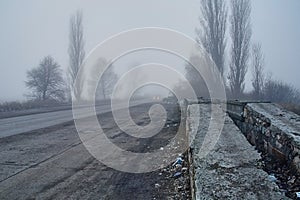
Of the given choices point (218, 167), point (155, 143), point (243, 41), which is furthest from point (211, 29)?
point (218, 167)

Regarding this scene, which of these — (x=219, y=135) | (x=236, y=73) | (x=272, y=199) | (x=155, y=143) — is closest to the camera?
(x=272, y=199)

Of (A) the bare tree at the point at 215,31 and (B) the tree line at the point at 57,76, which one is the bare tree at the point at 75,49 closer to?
(B) the tree line at the point at 57,76

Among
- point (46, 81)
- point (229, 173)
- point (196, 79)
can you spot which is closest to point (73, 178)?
point (229, 173)

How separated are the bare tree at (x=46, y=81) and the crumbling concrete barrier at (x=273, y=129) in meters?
34.2

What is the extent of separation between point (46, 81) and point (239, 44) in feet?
86.0

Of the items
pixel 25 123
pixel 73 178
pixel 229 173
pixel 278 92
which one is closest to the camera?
pixel 229 173

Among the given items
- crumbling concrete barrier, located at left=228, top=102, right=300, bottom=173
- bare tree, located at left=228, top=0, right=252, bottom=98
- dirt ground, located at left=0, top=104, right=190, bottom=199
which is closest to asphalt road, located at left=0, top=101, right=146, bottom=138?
dirt ground, located at left=0, top=104, right=190, bottom=199

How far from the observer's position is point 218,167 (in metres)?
3.47

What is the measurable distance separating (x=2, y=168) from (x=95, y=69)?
45706 millimetres

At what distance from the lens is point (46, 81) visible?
3644 cm

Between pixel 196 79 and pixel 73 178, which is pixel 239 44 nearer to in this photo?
pixel 196 79

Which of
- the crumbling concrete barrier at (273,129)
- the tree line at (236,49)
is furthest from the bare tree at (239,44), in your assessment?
the crumbling concrete barrier at (273,129)

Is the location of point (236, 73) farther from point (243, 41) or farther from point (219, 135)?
point (219, 135)

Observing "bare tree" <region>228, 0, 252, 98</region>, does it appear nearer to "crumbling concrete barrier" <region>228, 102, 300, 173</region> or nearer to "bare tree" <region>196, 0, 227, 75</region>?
"bare tree" <region>196, 0, 227, 75</region>
